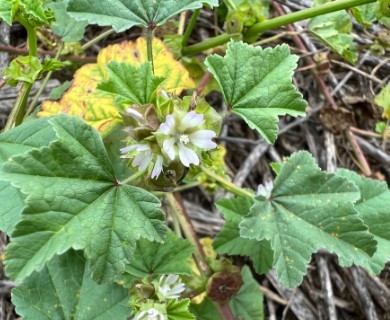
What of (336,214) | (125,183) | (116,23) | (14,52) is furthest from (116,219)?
(14,52)

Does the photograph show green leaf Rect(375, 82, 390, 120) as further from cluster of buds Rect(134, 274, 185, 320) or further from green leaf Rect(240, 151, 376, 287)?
cluster of buds Rect(134, 274, 185, 320)

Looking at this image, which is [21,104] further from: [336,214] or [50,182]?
[336,214]

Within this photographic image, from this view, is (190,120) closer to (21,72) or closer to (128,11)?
(128,11)

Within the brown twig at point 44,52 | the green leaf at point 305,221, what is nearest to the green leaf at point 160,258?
the green leaf at point 305,221

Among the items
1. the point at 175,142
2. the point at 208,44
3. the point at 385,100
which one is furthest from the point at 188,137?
the point at 385,100

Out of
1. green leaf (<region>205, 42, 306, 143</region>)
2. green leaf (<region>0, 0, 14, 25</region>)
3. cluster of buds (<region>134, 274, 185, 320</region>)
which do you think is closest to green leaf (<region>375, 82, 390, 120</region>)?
green leaf (<region>205, 42, 306, 143</region>)

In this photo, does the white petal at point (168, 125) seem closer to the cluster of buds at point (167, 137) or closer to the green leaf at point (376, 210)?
the cluster of buds at point (167, 137)
